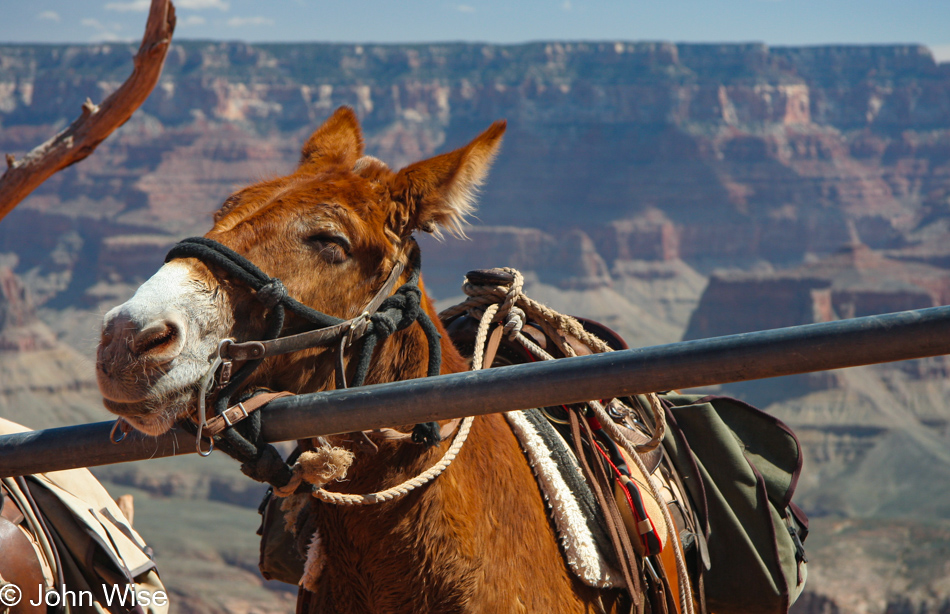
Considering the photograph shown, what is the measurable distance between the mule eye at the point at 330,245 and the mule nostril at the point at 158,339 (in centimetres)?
44

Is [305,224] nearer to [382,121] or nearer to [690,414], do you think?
[690,414]

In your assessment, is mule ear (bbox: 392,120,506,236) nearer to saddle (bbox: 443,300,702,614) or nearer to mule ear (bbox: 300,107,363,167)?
mule ear (bbox: 300,107,363,167)

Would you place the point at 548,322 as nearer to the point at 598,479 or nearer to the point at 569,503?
the point at 598,479

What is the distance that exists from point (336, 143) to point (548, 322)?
3.63 feet

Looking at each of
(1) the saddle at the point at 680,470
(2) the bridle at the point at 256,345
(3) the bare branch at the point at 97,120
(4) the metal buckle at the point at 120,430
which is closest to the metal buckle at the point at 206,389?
(2) the bridle at the point at 256,345

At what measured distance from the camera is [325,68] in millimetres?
124625

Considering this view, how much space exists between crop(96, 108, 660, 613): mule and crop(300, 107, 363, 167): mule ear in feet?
0.04

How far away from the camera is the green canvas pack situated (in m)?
3.64

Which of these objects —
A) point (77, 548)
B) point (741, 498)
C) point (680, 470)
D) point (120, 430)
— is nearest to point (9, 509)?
point (77, 548)

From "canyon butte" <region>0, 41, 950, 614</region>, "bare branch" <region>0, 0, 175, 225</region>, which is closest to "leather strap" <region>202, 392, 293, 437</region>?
"bare branch" <region>0, 0, 175, 225</region>

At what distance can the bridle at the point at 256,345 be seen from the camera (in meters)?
2.10

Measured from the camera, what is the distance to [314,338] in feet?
7.23

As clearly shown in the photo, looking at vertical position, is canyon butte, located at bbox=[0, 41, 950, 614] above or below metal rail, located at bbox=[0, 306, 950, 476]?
above

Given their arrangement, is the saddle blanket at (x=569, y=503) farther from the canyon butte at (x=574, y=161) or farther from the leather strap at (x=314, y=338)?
the canyon butte at (x=574, y=161)
